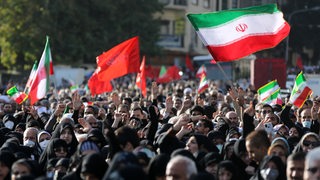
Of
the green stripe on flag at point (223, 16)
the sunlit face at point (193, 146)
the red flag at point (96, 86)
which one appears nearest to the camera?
the sunlit face at point (193, 146)

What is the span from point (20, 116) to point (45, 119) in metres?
0.42

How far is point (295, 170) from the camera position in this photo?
27.4 ft

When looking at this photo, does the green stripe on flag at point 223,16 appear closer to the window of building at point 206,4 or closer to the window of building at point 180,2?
the window of building at point 206,4

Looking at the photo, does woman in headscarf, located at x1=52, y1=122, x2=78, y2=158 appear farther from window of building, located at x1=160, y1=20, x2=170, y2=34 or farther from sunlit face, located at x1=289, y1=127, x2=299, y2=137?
window of building, located at x1=160, y1=20, x2=170, y2=34

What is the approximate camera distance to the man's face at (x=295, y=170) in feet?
27.3

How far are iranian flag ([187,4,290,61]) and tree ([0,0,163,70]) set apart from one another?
33.5 meters

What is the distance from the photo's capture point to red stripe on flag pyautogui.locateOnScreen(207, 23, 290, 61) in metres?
14.1

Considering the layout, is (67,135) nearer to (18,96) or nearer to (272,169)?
(272,169)

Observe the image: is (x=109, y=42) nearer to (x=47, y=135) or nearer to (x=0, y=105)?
(x=0, y=105)

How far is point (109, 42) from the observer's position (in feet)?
169

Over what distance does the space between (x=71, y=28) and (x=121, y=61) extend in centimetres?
3075

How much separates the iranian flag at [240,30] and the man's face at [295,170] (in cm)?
573

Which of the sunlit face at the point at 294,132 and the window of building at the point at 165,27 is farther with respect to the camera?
the window of building at the point at 165,27

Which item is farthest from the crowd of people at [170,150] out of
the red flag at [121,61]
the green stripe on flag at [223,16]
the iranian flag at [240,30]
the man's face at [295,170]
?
the red flag at [121,61]
